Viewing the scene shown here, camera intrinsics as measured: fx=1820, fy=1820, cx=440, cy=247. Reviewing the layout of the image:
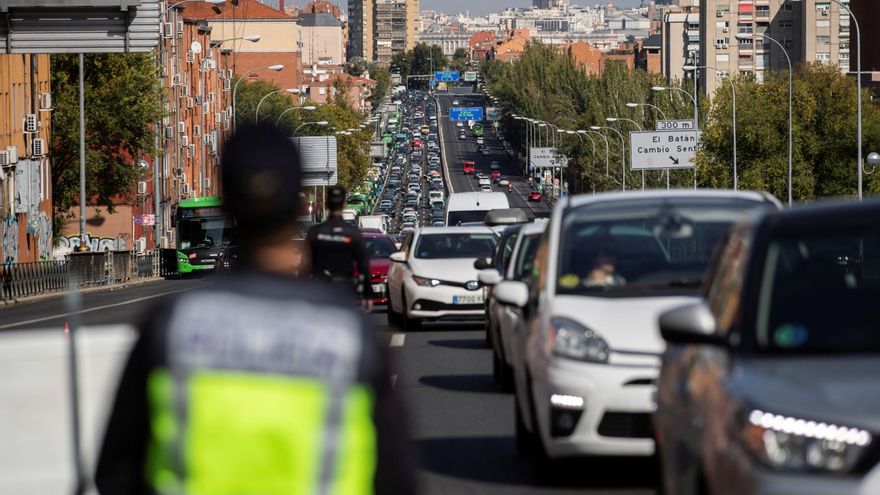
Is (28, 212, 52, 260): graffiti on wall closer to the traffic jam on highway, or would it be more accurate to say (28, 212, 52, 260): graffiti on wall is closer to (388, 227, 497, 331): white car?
(388, 227, 497, 331): white car

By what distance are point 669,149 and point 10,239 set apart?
3347 cm

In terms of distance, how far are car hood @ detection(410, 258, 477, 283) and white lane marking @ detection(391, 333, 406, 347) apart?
36.1 inches

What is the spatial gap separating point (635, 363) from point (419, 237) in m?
16.3

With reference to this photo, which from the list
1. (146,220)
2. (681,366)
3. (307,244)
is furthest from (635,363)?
(146,220)

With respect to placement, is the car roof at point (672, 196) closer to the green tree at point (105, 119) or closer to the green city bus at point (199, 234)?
the green city bus at point (199, 234)

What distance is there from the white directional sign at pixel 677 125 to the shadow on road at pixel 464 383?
213 ft

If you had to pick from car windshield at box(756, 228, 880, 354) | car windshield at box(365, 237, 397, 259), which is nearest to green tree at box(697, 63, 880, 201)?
car windshield at box(365, 237, 397, 259)

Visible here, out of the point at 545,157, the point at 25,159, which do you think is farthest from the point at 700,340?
the point at 545,157

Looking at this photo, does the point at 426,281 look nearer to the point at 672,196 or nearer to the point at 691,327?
the point at 672,196

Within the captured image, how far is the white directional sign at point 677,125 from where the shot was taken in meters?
81.5

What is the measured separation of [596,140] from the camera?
400ft

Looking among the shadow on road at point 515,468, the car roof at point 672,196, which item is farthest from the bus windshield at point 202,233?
the car roof at point 672,196

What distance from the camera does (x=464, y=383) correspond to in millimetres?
16703

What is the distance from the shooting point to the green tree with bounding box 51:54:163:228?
69.7 metres
